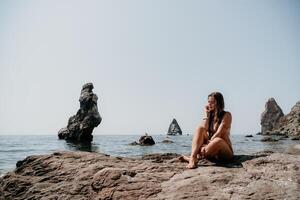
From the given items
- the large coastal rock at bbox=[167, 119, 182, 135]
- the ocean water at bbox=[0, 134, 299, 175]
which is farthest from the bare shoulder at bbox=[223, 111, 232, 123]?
the large coastal rock at bbox=[167, 119, 182, 135]

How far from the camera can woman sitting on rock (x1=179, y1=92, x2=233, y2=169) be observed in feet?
21.6

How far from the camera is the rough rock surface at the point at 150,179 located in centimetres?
520

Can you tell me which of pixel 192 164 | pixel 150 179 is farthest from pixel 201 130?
pixel 150 179

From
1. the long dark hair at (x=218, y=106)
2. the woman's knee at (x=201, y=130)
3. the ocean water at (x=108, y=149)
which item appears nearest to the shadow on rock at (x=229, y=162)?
the woman's knee at (x=201, y=130)

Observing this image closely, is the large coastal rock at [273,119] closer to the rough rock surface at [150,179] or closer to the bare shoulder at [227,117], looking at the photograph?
the bare shoulder at [227,117]

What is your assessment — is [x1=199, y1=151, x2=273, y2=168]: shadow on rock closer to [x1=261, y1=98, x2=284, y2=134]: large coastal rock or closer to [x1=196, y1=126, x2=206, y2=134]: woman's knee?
[x1=196, y1=126, x2=206, y2=134]: woman's knee

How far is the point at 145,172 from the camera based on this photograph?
21.2 ft

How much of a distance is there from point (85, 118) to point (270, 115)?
124147mm

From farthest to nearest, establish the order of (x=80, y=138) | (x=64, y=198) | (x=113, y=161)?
1. (x=80, y=138)
2. (x=113, y=161)
3. (x=64, y=198)

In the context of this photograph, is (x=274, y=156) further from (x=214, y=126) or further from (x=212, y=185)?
(x=212, y=185)

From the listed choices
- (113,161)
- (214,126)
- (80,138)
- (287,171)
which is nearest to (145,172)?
(113,161)

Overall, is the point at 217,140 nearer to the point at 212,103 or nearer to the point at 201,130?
the point at 201,130

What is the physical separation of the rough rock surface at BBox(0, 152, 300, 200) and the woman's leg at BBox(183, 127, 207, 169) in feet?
0.71

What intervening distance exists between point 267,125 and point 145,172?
543 feet
